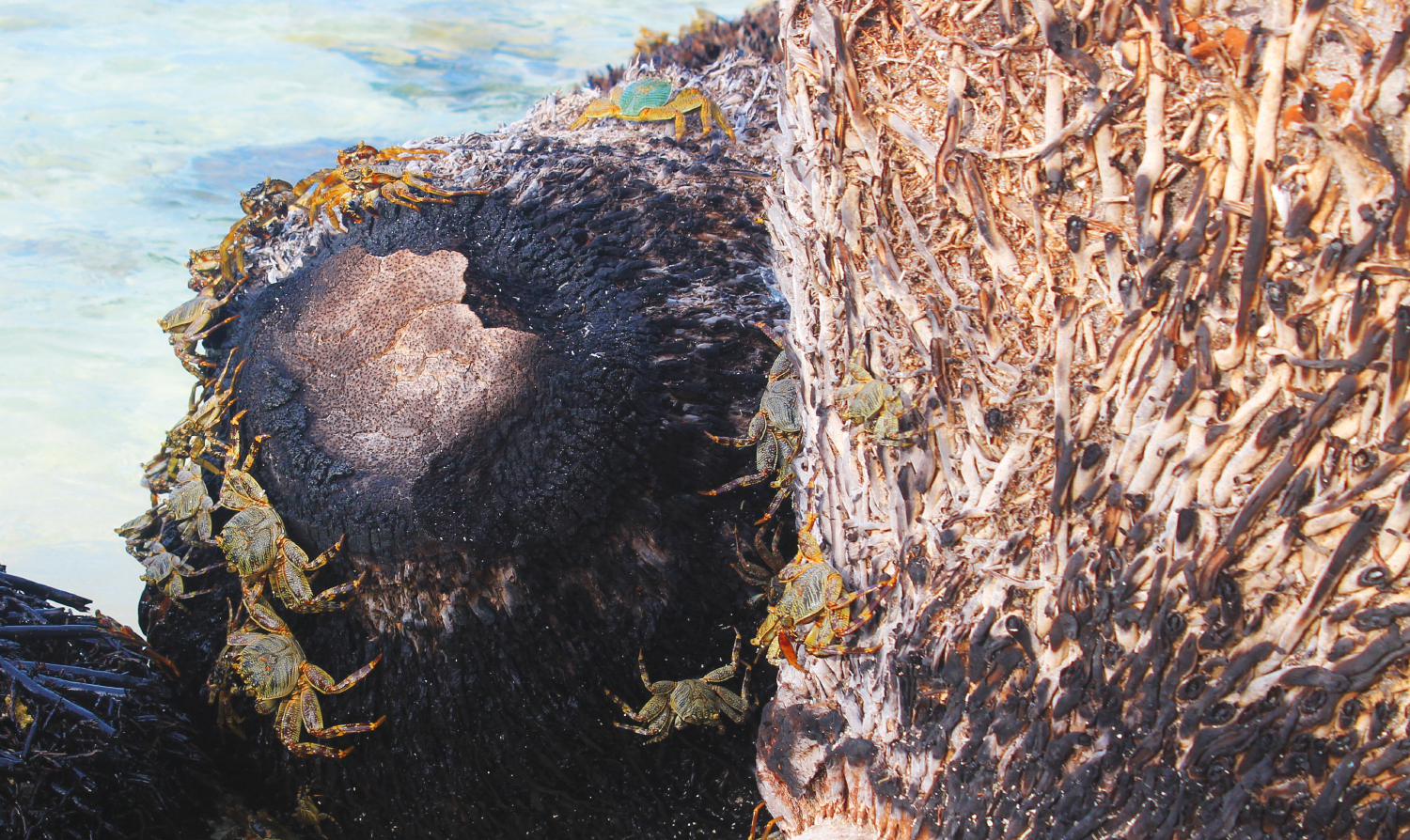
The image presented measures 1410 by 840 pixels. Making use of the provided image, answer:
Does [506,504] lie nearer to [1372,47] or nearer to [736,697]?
[736,697]

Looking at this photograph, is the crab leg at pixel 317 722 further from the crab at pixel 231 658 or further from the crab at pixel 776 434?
the crab at pixel 776 434

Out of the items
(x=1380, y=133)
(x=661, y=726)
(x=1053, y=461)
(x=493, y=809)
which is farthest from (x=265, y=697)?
(x=1380, y=133)

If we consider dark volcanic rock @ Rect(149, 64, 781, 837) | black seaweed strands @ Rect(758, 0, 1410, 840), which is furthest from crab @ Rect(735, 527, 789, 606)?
black seaweed strands @ Rect(758, 0, 1410, 840)

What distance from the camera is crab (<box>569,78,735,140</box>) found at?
1219 mm

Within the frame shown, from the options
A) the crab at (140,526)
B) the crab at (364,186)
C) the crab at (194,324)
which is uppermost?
the crab at (364,186)

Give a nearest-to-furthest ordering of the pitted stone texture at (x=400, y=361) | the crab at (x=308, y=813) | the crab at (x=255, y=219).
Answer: the pitted stone texture at (x=400, y=361)
the crab at (x=308, y=813)
the crab at (x=255, y=219)

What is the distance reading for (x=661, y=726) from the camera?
3.19 feet

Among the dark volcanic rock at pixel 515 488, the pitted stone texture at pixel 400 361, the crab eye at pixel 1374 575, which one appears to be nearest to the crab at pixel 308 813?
the dark volcanic rock at pixel 515 488

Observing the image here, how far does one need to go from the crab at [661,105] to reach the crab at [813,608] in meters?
0.59

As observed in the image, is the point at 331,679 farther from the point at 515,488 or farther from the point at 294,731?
the point at 515,488

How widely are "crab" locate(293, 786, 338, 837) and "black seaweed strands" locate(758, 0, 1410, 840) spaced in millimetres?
608

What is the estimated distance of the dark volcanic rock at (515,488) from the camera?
35.8 inches

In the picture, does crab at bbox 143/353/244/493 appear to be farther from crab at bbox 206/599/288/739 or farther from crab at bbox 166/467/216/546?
crab at bbox 206/599/288/739

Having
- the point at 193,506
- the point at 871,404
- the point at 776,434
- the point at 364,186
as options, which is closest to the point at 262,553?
the point at 193,506
